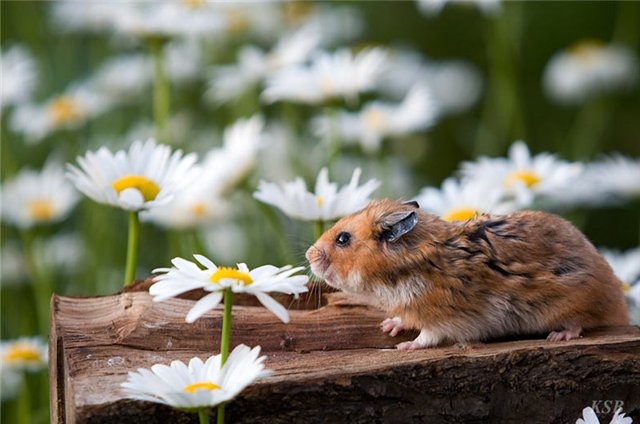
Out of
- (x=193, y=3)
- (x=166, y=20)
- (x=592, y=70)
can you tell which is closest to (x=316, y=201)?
(x=166, y=20)

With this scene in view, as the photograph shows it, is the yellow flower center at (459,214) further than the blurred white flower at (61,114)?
No

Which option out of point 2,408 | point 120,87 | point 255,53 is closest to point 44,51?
point 120,87

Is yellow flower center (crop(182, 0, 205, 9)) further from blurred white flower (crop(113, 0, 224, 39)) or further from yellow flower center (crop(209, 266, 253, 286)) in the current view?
yellow flower center (crop(209, 266, 253, 286))

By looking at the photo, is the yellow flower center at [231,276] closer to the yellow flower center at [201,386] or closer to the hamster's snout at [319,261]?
the yellow flower center at [201,386]

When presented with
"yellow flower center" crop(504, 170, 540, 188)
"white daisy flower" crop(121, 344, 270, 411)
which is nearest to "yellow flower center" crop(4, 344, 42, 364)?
"white daisy flower" crop(121, 344, 270, 411)

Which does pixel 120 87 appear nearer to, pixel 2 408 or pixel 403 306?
pixel 2 408

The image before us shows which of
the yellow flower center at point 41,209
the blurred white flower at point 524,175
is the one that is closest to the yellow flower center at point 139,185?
the blurred white flower at point 524,175

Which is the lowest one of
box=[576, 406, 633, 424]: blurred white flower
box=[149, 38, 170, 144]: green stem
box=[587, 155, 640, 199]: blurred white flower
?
box=[576, 406, 633, 424]: blurred white flower
